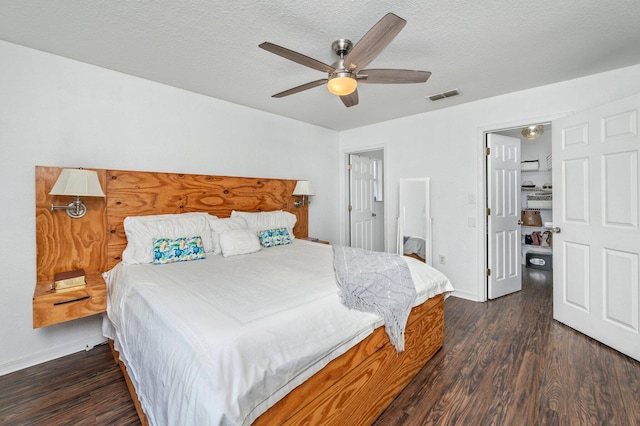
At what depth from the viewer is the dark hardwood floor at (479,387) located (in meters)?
1.63

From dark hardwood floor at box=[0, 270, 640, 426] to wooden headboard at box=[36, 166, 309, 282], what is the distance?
83cm

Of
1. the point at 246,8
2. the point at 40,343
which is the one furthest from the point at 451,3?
the point at 40,343

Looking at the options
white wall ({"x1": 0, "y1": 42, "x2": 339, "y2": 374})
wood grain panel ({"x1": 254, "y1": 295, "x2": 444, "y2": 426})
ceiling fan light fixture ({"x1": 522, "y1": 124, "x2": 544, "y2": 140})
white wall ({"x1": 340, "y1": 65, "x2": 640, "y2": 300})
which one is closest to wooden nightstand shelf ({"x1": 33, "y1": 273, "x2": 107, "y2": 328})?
white wall ({"x1": 0, "y1": 42, "x2": 339, "y2": 374})

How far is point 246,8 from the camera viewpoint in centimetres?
173

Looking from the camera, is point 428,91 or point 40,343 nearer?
point 40,343

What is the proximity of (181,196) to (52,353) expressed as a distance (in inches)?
66.6

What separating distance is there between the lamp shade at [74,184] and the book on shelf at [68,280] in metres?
0.64

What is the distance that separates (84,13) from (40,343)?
2534 mm

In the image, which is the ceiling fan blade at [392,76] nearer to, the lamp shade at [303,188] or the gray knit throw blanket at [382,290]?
the gray knit throw blanket at [382,290]

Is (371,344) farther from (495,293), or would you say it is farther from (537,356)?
(495,293)

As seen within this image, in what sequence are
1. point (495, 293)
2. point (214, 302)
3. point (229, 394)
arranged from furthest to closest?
point (495, 293)
point (214, 302)
point (229, 394)

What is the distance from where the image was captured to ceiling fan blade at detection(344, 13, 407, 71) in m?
1.39

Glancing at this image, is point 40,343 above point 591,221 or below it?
below

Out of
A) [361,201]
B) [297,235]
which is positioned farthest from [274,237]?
[361,201]
